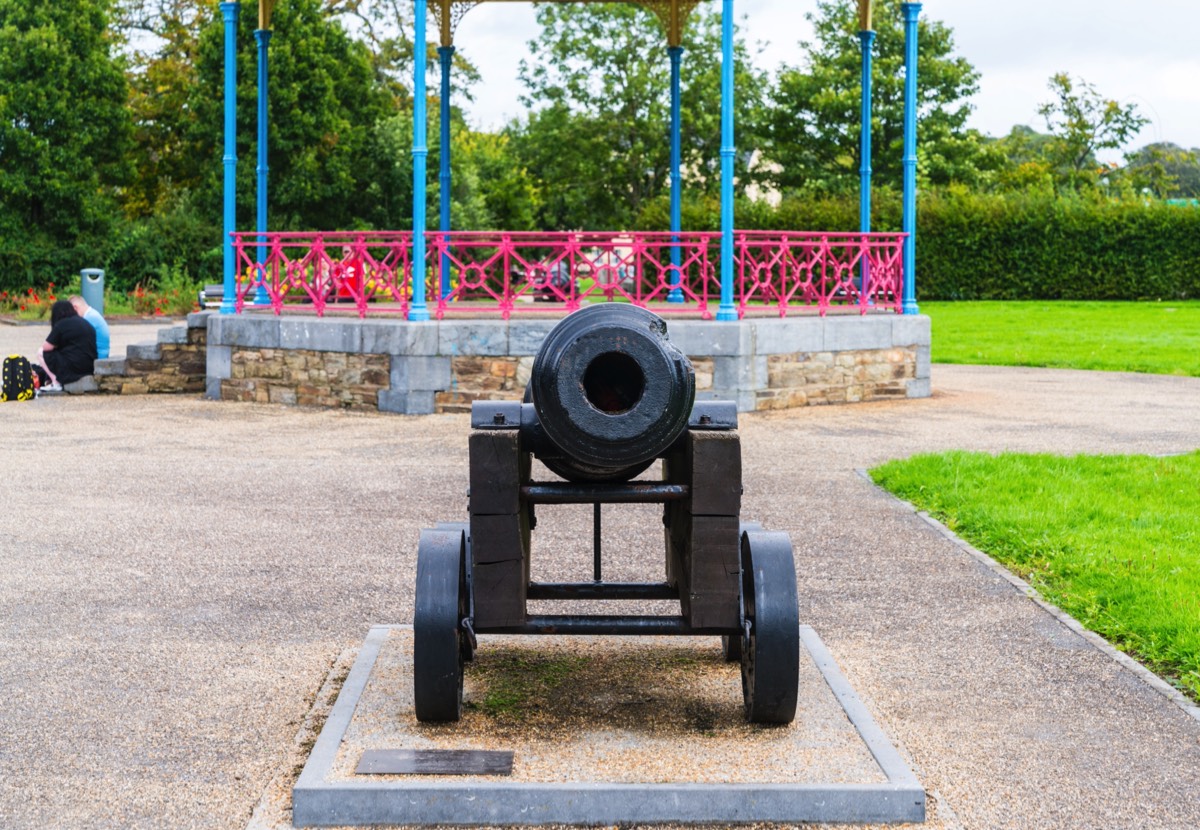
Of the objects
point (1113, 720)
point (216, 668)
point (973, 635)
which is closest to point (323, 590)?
point (216, 668)

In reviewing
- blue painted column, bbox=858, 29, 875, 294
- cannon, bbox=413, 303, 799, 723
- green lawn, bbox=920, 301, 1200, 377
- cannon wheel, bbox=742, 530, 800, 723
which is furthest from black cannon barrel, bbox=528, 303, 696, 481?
green lawn, bbox=920, 301, 1200, 377

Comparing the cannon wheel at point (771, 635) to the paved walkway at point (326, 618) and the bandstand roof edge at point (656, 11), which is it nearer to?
the paved walkway at point (326, 618)

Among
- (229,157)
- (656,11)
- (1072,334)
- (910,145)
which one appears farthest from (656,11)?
(1072,334)

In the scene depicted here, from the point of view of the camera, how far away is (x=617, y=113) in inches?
1694

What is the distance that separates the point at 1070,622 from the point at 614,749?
101 inches

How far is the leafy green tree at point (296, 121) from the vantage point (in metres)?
30.8

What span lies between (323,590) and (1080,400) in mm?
10060

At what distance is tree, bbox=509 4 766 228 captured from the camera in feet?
139

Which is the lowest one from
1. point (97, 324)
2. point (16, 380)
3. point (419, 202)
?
point (16, 380)

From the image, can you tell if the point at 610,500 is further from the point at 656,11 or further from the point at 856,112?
the point at 856,112

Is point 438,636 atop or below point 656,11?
below

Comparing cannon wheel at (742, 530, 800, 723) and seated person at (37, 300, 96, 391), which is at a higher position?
seated person at (37, 300, 96, 391)

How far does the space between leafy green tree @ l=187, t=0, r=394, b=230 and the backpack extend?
16.6 m

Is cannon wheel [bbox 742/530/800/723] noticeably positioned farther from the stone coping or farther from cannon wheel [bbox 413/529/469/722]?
the stone coping
